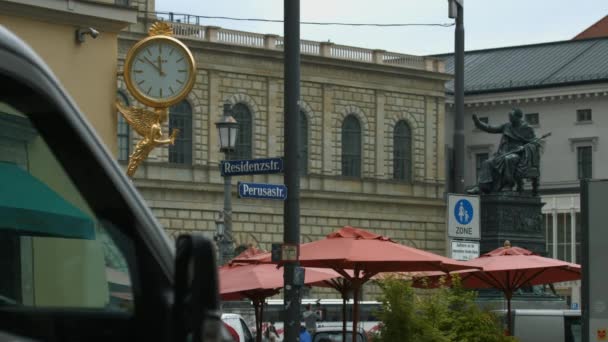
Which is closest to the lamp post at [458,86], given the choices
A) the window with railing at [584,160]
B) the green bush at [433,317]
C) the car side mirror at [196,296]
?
Result: the green bush at [433,317]

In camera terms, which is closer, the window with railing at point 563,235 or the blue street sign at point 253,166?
the blue street sign at point 253,166

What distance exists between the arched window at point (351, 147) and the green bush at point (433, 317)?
57.9 meters

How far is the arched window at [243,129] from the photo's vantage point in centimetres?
7172

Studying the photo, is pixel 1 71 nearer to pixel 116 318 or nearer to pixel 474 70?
pixel 116 318

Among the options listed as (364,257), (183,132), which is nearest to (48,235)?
(364,257)

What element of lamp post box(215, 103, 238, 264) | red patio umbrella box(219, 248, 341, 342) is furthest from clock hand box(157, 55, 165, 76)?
lamp post box(215, 103, 238, 264)

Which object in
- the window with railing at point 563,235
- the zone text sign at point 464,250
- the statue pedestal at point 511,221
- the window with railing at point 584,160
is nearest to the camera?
the zone text sign at point 464,250

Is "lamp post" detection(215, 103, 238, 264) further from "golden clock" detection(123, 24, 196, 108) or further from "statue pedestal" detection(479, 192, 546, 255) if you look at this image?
"statue pedestal" detection(479, 192, 546, 255)

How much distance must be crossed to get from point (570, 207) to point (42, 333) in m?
79.9

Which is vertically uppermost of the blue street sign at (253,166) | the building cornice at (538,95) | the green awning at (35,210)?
the building cornice at (538,95)

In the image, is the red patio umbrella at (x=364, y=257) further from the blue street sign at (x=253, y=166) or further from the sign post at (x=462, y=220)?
the sign post at (x=462, y=220)

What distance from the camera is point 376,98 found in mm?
76875

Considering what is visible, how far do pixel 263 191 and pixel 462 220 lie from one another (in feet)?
22.5

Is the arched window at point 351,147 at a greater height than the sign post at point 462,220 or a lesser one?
greater
